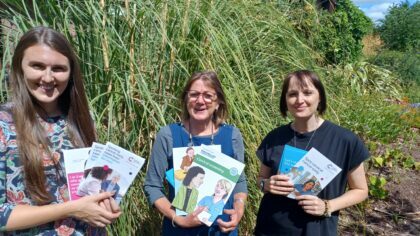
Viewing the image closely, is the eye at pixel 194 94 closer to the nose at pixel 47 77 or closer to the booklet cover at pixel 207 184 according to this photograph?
the booklet cover at pixel 207 184

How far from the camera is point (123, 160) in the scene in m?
1.79

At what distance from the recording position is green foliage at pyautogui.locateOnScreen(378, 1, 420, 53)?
19.0m

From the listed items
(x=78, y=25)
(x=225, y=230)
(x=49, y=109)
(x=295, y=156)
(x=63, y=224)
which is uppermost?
(x=78, y=25)

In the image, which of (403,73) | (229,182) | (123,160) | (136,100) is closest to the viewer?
(123,160)

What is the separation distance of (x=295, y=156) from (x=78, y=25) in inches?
66.6

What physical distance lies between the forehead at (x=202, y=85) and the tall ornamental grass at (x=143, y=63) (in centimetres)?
58

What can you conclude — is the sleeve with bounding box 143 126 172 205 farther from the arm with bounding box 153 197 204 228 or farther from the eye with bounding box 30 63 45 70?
the eye with bounding box 30 63 45 70

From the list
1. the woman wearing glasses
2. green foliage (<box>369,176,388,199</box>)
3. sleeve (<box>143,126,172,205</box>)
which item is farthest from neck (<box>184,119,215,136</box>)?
green foliage (<box>369,176,388,199</box>)

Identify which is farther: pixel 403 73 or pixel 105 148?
pixel 403 73

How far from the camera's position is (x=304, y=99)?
2.18 meters

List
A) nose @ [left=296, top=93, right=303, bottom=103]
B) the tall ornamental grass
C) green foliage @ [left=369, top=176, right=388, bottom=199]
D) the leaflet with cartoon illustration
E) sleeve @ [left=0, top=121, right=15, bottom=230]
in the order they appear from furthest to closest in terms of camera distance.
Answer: green foliage @ [left=369, top=176, right=388, bottom=199] < the tall ornamental grass < nose @ [left=296, top=93, right=303, bottom=103] < the leaflet with cartoon illustration < sleeve @ [left=0, top=121, right=15, bottom=230]

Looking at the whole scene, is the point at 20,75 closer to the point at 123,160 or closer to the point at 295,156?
the point at 123,160

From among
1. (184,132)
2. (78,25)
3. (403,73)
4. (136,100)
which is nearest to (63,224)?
(184,132)

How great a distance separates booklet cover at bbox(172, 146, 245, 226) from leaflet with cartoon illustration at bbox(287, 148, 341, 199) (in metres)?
0.28
